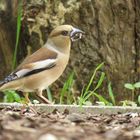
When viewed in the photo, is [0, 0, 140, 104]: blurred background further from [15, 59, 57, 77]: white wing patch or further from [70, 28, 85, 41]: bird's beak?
[15, 59, 57, 77]: white wing patch

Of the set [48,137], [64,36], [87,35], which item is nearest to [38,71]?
[64,36]

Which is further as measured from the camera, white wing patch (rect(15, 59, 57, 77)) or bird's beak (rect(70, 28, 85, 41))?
bird's beak (rect(70, 28, 85, 41))

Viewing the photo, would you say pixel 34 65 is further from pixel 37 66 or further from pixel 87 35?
pixel 87 35

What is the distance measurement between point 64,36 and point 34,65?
549 millimetres

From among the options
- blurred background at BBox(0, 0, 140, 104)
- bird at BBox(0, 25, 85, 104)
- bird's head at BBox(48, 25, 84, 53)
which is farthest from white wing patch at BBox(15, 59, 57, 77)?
blurred background at BBox(0, 0, 140, 104)

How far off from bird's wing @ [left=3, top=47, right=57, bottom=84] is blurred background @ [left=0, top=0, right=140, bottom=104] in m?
1.23

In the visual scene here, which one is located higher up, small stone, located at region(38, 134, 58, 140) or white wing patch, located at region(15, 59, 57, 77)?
small stone, located at region(38, 134, 58, 140)

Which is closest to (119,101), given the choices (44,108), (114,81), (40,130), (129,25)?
(114,81)

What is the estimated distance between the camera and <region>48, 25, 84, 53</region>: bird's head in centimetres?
616

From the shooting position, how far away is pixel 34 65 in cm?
589

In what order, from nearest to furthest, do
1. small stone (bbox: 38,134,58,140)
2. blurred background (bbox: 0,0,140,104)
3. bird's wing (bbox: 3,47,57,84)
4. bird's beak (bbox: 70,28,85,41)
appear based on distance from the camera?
small stone (bbox: 38,134,58,140) < bird's wing (bbox: 3,47,57,84) < bird's beak (bbox: 70,28,85,41) < blurred background (bbox: 0,0,140,104)

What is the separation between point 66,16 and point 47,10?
0.25 metres

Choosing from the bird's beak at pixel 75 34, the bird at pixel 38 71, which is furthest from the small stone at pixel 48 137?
the bird's beak at pixel 75 34

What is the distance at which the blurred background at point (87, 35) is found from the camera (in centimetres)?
721
